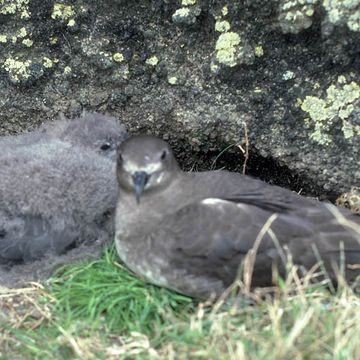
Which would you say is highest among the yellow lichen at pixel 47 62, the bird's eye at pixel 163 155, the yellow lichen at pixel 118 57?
the yellow lichen at pixel 118 57

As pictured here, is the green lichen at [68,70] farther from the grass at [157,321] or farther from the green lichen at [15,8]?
the grass at [157,321]

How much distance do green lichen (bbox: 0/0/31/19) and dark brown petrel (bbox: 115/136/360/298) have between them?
990 mm

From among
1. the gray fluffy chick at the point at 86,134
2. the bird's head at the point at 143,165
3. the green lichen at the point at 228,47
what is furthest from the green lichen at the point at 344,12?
the gray fluffy chick at the point at 86,134

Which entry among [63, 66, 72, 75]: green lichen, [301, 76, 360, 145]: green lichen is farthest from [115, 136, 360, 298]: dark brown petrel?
[63, 66, 72, 75]: green lichen

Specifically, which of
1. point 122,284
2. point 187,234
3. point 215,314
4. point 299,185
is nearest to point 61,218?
point 122,284

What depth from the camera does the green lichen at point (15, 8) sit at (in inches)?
145

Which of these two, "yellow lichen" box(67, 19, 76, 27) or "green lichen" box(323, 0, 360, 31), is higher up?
"green lichen" box(323, 0, 360, 31)

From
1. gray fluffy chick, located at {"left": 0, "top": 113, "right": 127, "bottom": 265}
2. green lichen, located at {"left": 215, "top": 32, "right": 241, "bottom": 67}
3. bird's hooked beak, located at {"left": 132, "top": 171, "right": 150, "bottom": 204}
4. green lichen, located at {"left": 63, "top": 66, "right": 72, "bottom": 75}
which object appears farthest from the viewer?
green lichen, located at {"left": 63, "top": 66, "right": 72, "bottom": 75}

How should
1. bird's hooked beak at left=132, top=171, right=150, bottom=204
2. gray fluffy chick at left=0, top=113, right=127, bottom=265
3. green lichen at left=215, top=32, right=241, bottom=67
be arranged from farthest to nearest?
1. green lichen at left=215, top=32, right=241, bottom=67
2. gray fluffy chick at left=0, top=113, right=127, bottom=265
3. bird's hooked beak at left=132, top=171, right=150, bottom=204

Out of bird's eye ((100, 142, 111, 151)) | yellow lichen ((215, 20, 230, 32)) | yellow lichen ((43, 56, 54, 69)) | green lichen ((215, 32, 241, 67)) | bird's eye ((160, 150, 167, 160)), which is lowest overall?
bird's eye ((100, 142, 111, 151))

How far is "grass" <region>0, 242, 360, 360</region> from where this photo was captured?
8.25 ft

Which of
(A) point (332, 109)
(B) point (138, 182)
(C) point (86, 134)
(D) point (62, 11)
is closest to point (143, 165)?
(B) point (138, 182)

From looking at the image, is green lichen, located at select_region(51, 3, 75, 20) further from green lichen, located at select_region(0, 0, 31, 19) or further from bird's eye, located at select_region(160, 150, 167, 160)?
bird's eye, located at select_region(160, 150, 167, 160)

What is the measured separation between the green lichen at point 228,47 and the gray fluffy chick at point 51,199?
2.29ft
